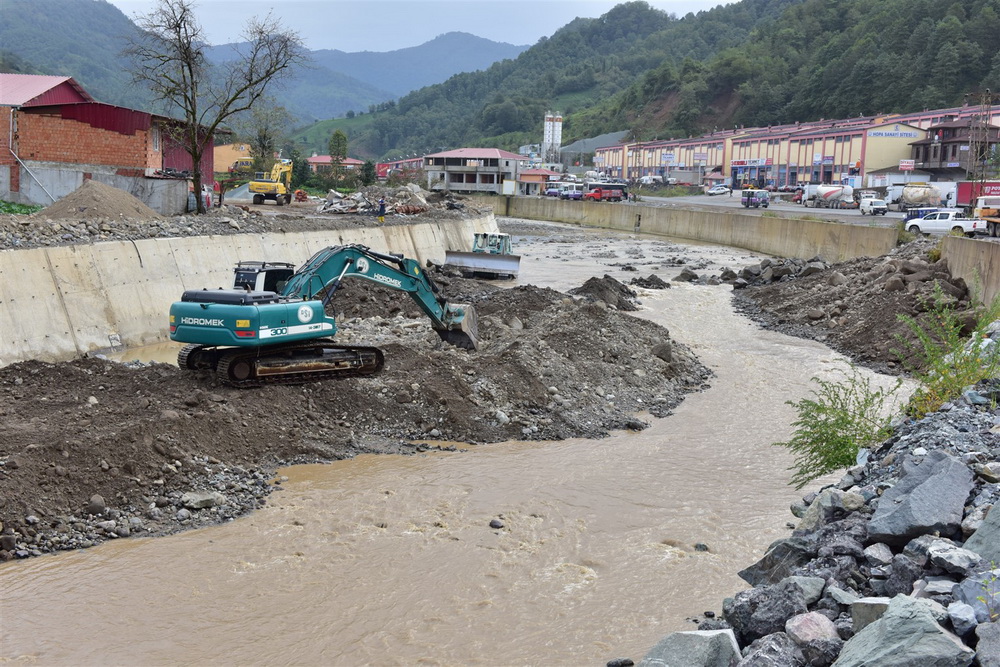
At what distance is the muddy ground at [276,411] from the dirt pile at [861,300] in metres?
0.22

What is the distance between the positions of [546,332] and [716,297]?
1637 centimetres

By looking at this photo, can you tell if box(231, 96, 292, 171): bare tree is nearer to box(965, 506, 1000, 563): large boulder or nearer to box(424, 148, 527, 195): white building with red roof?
box(424, 148, 527, 195): white building with red roof

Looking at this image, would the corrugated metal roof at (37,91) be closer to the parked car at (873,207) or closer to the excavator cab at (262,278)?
the excavator cab at (262,278)

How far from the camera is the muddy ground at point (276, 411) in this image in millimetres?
11906

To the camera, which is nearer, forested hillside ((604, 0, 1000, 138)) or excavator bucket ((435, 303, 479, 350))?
excavator bucket ((435, 303, 479, 350))

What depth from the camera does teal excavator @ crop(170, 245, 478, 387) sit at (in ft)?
48.8

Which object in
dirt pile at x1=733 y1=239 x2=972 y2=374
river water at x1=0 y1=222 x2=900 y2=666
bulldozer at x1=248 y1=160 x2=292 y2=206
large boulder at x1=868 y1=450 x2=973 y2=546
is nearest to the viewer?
large boulder at x1=868 y1=450 x2=973 y2=546

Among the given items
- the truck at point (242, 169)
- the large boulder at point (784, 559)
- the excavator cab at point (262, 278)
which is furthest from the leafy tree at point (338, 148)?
the large boulder at point (784, 559)

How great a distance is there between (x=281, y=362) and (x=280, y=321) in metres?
0.88

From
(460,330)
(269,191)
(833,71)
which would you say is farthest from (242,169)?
(833,71)

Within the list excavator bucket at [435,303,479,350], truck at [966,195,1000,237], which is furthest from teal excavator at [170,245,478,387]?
truck at [966,195,1000,237]

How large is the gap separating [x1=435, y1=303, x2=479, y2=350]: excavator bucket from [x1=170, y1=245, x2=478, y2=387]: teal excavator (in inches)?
37.7

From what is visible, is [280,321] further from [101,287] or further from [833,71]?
[833,71]

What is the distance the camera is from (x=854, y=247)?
4219 centimetres
